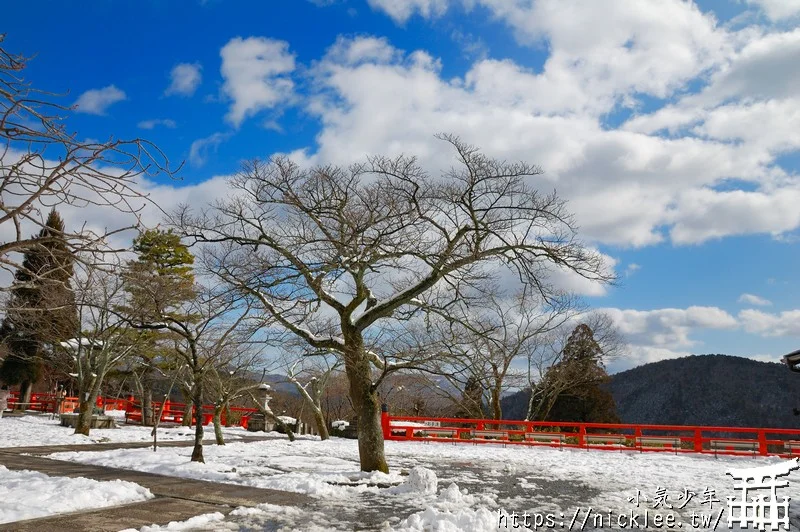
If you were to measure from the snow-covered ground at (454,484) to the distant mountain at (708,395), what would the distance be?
34331 millimetres

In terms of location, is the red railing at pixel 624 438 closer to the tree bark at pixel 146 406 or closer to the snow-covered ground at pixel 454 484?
the snow-covered ground at pixel 454 484

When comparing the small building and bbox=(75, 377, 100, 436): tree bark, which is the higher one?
the small building

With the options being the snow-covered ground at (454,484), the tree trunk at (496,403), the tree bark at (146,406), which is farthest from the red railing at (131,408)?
the snow-covered ground at (454,484)

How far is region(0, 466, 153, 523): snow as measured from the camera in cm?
740

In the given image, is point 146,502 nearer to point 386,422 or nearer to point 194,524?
point 194,524

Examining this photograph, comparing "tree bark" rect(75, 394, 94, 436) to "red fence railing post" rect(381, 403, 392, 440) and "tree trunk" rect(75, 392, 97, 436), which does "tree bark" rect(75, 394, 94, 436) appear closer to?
"tree trunk" rect(75, 392, 97, 436)

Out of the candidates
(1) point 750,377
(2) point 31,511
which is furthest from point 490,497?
(1) point 750,377

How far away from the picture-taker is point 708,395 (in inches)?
2149

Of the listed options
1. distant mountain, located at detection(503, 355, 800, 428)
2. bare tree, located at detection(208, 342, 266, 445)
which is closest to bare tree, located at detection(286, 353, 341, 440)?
bare tree, located at detection(208, 342, 266, 445)

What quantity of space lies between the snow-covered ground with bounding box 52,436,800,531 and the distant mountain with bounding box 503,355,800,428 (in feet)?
113

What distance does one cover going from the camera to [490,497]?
33.3 ft

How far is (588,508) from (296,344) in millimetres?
7571

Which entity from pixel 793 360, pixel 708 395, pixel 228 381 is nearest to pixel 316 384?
pixel 228 381

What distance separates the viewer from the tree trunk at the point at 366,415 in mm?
12562
